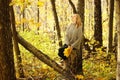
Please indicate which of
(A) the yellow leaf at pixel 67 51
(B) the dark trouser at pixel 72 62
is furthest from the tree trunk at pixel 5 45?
(B) the dark trouser at pixel 72 62

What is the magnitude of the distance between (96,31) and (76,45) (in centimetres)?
459

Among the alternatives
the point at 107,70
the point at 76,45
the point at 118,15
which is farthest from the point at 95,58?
the point at 118,15

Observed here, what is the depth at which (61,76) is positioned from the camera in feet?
27.2

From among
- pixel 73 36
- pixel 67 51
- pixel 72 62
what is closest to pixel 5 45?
pixel 67 51

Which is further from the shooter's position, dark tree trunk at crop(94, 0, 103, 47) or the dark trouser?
dark tree trunk at crop(94, 0, 103, 47)

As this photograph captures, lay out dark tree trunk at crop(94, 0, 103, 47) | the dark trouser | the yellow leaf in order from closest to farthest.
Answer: the yellow leaf, the dark trouser, dark tree trunk at crop(94, 0, 103, 47)

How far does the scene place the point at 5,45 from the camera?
199 inches

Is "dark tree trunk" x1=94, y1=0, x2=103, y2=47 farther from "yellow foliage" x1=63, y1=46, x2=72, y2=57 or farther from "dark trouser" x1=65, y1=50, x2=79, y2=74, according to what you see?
"yellow foliage" x1=63, y1=46, x2=72, y2=57

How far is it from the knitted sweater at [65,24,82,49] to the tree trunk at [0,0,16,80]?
10.9ft

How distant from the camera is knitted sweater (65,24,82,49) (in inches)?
328

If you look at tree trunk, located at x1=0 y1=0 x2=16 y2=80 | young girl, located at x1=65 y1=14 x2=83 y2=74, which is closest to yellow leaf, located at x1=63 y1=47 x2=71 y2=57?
young girl, located at x1=65 y1=14 x2=83 y2=74

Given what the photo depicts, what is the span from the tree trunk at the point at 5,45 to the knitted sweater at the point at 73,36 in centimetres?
331

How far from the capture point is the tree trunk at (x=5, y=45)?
493 cm

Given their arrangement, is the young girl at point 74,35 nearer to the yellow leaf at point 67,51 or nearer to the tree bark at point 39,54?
the yellow leaf at point 67,51
